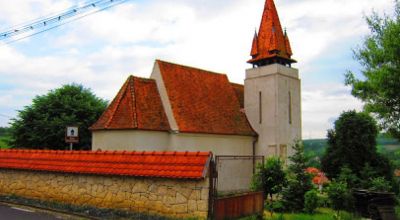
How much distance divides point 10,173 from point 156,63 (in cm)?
1197

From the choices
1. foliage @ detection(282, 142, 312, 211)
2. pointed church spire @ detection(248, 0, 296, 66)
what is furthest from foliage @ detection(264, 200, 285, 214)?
pointed church spire @ detection(248, 0, 296, 66)

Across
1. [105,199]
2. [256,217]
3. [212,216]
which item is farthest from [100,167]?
[256,217]

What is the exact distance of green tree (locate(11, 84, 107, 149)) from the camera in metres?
26.5

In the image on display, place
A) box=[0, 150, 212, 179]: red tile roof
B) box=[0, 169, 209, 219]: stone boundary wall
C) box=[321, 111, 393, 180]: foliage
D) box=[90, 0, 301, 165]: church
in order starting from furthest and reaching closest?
box=[90, 0, 301, 165]: church, box=[321, 111, 393, 180]: foliage, box=[0, 150, 212, 179]: red tile roof, box=[0, 169, 209, 219]: stone boundary wall

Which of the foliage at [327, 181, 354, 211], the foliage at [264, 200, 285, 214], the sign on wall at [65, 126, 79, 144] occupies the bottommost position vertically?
the foliage at [264, 200, 285, 214]

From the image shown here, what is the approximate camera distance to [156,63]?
79.6 ft

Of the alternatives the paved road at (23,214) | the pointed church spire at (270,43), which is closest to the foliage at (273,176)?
the paved road at (23,214)

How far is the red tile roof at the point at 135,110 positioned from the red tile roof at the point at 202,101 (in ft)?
3.05

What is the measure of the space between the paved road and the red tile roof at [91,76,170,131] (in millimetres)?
8512

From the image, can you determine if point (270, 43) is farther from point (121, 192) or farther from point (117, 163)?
point (121, 192)

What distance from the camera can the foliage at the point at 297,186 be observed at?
1416 cm

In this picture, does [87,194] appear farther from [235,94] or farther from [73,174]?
[235,94]

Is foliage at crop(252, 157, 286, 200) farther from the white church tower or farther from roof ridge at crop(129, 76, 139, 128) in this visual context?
the white church tower

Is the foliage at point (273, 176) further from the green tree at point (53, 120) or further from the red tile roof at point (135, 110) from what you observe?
the green tree at point (53, 120)
